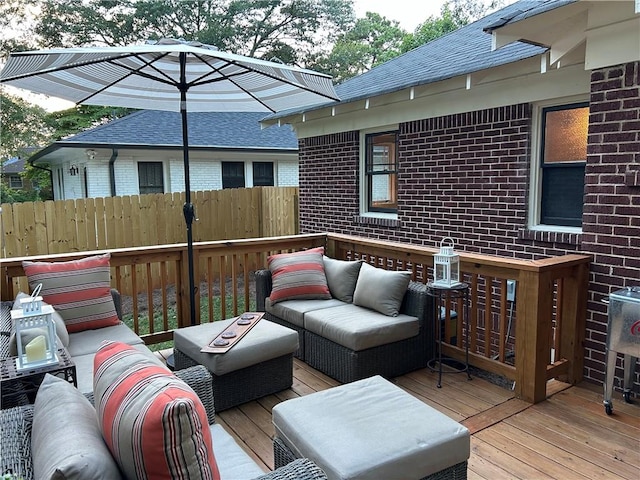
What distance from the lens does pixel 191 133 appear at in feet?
34.8

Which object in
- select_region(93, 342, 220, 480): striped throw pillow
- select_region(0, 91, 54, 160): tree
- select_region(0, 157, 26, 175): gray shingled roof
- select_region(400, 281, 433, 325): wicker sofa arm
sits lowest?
select_region(400, 281, 433, 325): wicker sofa arm

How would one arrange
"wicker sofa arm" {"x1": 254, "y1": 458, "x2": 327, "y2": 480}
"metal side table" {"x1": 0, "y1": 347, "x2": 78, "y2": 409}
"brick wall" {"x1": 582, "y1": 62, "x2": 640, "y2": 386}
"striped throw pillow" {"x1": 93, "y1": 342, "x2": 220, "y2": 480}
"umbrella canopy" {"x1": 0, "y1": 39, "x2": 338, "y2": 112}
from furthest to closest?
1. "brick wall" {"x1": 582, "y1": 62, "x2": 640, "y2": 386}
2. "umbrella canopy" {"x1": 0, "y1": 39, "x2": 338, "y2": 112}
3. "metal side table" {"x1": 0, "y1": 347, "x2": 78, "y2": 409}
4. "wicker sofa arm" {"x1": 254, "y1": 458, "x2": 327, "y2": 480}
5. "striped throw pillow" {"x1": 93, "y1": 342, "x2": 220, "y2": 480}

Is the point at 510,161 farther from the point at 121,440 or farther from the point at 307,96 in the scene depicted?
the point at 121,440

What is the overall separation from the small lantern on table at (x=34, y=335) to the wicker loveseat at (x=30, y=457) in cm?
45

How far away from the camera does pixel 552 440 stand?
2.68 meters

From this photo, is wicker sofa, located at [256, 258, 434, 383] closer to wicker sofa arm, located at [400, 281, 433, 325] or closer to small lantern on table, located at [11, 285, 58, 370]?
wicker sofa arm, located at [400, 281, 433, 325]

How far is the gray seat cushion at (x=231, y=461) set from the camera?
1.70 metres


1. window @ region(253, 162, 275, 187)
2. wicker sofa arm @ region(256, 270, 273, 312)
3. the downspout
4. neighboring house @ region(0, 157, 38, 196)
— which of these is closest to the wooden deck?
wicker sofa arm @ region(256, 270, 273, 312)

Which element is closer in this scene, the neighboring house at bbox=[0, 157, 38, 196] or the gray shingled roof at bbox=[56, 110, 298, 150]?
the gray shingled roof at bbox=[56, 110, 298, 150]

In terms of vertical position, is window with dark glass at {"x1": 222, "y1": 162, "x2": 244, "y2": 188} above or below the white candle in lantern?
above

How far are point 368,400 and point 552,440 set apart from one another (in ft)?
4.15

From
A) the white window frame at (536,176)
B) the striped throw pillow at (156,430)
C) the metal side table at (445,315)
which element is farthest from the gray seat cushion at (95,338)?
the white window frame at (536,176)

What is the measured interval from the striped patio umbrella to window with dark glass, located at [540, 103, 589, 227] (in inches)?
81.2

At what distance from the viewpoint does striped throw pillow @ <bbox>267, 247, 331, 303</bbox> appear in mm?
4078
